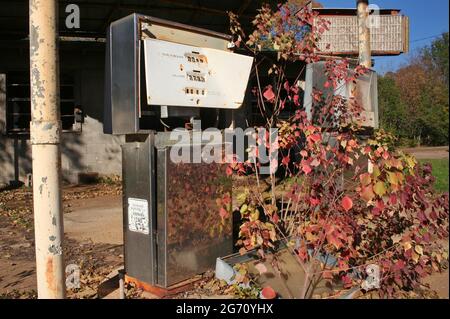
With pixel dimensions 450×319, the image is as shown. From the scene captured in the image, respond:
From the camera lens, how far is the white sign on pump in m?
3.74

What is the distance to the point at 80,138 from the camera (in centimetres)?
1193

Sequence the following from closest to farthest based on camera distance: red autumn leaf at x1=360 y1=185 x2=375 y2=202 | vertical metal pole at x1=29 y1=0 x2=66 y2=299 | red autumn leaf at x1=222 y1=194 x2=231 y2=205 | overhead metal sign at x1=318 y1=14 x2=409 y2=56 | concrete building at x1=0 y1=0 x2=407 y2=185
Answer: vertical metal pole at x1=29 y1=0 x2=66 y2=299 < red autumn leaf at x1=360 y1=185 x2=375 y2=202 < red autumn leaf at x1=222 y1=194 x2=231 y2=205 < concrete building at x1=0 y1=0 x2=407 y2=185 < overhead metal sign at x1=318 y1=14 x2=409 y2=56

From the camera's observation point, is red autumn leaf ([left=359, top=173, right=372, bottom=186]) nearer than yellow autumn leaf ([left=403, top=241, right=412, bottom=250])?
Yes

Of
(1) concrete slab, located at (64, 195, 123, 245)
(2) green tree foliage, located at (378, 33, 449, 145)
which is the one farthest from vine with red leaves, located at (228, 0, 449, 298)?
(1) concrete slab, located at (64, 195, 123, 245)

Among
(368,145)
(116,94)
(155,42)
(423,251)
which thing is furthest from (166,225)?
(423,251)

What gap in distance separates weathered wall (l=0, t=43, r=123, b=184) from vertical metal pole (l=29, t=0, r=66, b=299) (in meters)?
8.72

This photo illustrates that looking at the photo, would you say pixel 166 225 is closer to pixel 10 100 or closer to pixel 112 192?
pixel 112 192

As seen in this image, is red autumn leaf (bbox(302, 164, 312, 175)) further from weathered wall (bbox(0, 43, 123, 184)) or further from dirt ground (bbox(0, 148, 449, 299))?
weathered wall (bbox(0, 43, 123, 184))

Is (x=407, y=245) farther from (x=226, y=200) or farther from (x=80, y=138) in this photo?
(x=80, y=138)

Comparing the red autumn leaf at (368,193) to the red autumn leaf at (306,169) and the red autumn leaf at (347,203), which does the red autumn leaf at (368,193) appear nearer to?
the red autumn leaf at (347,203)

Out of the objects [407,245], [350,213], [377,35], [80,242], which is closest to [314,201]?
[350,213]

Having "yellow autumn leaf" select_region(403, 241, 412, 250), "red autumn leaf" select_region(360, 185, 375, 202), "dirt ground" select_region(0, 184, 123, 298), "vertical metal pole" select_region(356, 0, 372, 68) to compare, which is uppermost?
"vertical metal pole" select_region(356, 0, 372, 68)

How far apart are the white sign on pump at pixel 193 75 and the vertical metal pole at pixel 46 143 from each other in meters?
0.87

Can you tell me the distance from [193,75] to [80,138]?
28.3 ft
